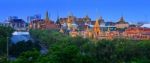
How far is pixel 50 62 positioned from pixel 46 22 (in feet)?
225

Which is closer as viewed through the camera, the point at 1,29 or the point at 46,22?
the point at 1,29

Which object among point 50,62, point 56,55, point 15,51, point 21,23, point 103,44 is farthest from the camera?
point 21,23

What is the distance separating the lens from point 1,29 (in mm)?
38812

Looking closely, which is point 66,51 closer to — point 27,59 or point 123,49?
point 27,59

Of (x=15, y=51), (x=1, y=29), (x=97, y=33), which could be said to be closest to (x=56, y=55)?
(x=15, y=51)

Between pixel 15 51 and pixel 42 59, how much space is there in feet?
66.9

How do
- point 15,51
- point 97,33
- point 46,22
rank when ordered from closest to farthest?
point 15,51, point 97,33, point 46,22

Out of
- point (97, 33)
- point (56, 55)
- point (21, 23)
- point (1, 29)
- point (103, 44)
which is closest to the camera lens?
point (56, 55)

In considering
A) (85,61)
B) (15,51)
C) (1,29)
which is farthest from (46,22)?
(85,61)

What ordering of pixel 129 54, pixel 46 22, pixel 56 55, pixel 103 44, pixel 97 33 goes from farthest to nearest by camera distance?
1. pixel 46 22
2. pixel 97 33
3. pixel 103 44
4. pixel 129 54
5. pixel 56 55

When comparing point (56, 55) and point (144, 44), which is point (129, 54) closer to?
point (144, 44)

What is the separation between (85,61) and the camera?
1434 centimetres

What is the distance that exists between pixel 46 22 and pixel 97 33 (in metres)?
24.4

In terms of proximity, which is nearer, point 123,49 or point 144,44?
point 123,49
